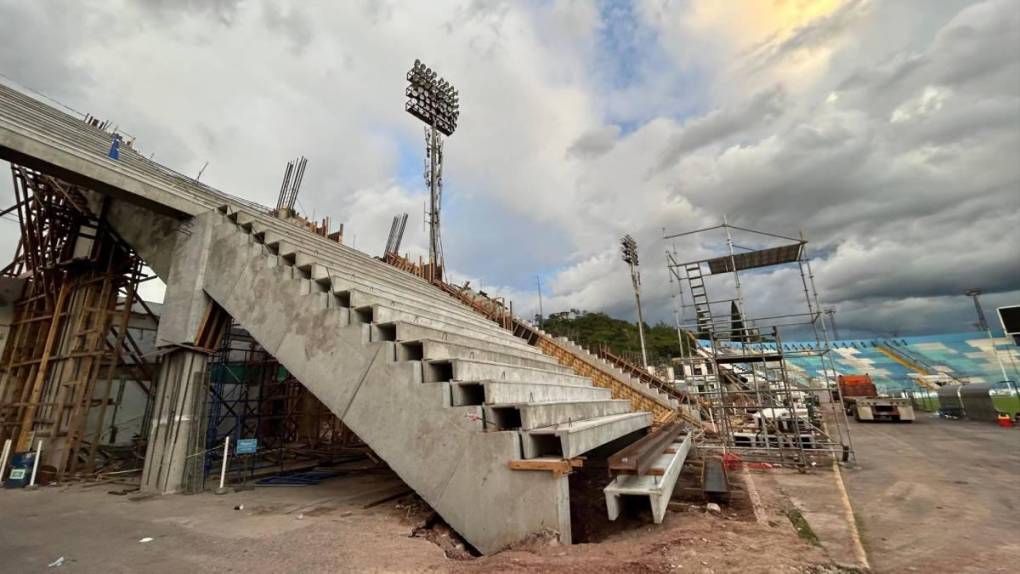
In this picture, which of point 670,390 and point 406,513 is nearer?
point 406,513

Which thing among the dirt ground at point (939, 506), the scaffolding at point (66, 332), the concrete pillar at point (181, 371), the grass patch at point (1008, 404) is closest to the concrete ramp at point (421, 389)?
the concrete pillar at point (181, 371)

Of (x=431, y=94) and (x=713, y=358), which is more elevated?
(x=431, y=94)

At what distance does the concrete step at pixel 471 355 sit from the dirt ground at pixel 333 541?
219 centimetres

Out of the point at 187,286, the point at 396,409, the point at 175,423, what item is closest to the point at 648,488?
the point at 396,409

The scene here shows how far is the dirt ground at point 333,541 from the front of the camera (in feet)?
12.8

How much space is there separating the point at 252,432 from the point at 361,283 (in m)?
9.67

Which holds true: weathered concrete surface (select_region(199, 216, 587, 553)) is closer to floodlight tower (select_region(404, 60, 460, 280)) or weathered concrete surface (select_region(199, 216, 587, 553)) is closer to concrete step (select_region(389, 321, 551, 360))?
concrete step (select_region(389, 321, 551, 360))

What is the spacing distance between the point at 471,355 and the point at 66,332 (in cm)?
1159

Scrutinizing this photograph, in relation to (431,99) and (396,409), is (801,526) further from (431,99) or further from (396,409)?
(431,99)

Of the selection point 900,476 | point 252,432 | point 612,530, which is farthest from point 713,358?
point 252,432

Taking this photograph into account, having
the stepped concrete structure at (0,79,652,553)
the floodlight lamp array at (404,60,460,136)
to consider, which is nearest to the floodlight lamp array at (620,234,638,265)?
the floodlight lamp array at (404,60,460,136)

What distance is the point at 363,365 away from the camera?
6352 millimetres

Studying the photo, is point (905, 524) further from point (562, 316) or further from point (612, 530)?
point (562, 316)

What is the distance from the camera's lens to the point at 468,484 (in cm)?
501
